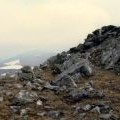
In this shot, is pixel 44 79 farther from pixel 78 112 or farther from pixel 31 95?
pixel 78 112

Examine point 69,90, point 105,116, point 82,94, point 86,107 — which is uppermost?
point 69,90

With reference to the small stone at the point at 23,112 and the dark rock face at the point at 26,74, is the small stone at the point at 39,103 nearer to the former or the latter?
the small stone at the point at 23,112

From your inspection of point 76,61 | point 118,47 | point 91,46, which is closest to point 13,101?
point 76,61

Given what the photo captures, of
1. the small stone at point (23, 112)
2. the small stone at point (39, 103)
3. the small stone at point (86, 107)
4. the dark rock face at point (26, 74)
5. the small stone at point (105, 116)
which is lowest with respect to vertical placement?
the small stone at point (105, 116)

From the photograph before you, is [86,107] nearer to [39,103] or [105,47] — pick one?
[39,103]

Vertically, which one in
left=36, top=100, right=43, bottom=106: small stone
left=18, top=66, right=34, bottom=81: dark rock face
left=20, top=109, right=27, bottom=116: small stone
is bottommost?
left=20, top=109, right=27, bottom=116: small stone

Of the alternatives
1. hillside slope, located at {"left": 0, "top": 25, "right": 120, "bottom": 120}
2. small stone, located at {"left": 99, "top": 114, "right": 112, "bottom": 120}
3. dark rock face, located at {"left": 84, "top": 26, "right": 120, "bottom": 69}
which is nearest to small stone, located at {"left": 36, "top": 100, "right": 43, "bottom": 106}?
hillside slope, located at {"left": 0, "top": 25, "right": 120, "bottom": 120}

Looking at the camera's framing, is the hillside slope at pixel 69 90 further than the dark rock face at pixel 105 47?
No

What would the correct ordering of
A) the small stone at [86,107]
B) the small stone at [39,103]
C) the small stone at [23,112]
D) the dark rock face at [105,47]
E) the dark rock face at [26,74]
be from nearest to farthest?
the small stone at [23,112], the small stone at [86,107], the small stone at [39,103], the dark rock face at [26,74], the dark rock face at [105,47]

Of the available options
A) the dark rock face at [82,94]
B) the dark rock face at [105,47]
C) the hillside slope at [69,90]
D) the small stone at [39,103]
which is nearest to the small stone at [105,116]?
the hillside slope at [69,90]

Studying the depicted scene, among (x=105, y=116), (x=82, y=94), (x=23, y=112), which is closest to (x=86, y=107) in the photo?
(x=105, y=116)

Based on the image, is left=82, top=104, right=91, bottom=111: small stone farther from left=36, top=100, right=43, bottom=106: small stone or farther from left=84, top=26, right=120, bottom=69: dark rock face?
left=84, top=26, right=120, bottom=69: dark rock face

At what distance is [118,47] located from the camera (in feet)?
115

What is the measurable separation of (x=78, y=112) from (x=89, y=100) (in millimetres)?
1727
